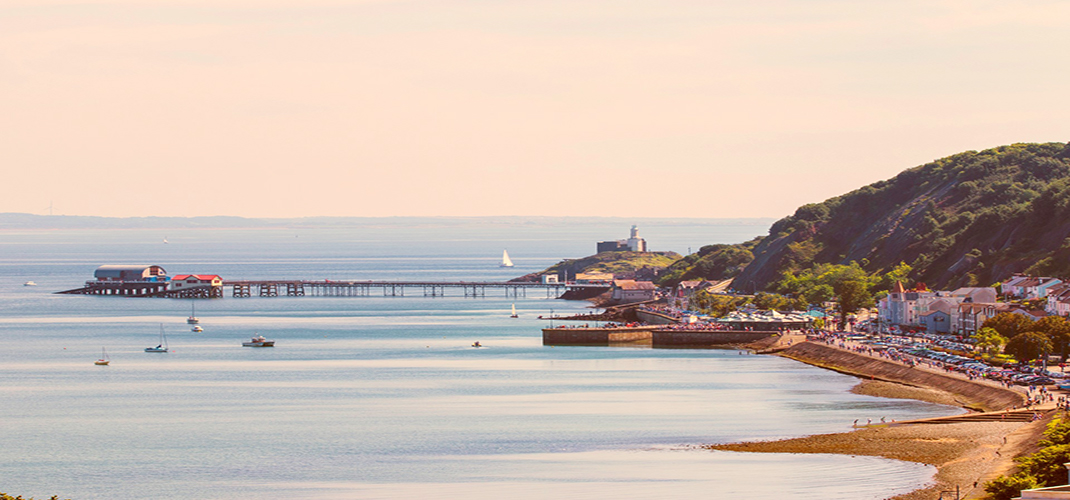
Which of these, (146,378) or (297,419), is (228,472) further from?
(146,378)

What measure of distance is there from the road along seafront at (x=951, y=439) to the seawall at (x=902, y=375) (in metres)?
0.12

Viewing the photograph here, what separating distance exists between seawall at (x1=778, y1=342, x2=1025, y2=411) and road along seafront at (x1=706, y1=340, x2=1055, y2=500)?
0.38ft

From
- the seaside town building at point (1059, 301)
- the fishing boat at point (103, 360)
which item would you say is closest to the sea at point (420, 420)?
the fishing boat at point (103, 360)

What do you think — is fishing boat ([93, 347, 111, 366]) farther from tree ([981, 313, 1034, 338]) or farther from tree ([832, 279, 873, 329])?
tree ([981, 313, 1034, 338])

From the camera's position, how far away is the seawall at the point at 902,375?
241 ft

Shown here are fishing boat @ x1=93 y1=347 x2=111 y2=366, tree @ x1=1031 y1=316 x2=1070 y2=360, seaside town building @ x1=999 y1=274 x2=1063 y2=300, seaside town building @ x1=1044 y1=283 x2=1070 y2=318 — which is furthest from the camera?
seaside town building @ x1=999 y1=274 x2=1063 y2=300

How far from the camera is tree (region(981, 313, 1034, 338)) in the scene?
92188 millimetres

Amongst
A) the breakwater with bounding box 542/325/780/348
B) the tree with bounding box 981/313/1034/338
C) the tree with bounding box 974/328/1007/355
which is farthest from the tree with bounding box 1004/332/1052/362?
the breakwater with bounding box 542/325/780/348

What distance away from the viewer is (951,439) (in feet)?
204

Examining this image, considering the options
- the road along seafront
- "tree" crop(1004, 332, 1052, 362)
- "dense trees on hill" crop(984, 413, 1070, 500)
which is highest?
"tree" crop(1004, 332, 1052, 362)

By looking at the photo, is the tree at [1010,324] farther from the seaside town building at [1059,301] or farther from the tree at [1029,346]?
the seaside town building at [1059,301]

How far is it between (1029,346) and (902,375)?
8.95 meters

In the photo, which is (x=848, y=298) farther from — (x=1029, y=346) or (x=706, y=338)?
(x=1029, y=346)

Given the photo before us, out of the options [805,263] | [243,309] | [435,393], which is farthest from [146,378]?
[805,263]
